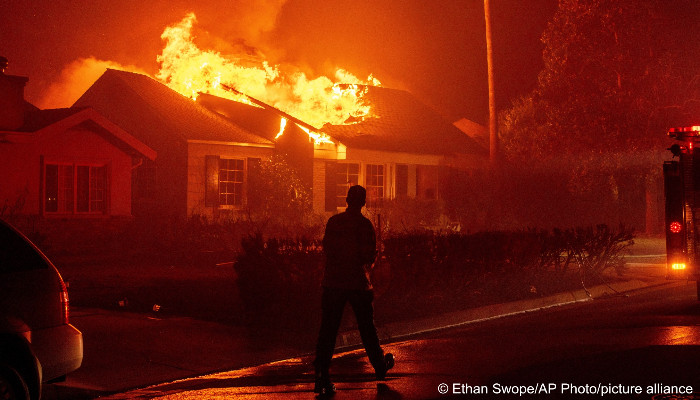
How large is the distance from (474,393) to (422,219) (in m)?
19.3

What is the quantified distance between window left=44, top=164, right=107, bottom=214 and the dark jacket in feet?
51.2

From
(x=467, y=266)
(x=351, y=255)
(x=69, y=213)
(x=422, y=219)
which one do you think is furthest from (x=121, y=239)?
A: (x=351, y=255)

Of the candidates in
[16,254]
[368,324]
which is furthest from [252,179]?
[16,254]

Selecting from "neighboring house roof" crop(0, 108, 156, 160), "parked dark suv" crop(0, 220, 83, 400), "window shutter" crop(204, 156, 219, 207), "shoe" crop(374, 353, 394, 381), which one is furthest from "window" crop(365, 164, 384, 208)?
"parked dark suv" crop(0, 220, 83, 400)

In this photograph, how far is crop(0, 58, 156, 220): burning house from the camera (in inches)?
789

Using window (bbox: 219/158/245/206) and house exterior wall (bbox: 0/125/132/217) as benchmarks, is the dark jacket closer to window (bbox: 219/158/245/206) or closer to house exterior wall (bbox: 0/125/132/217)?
house exterior wall (bbox: 0/125/132/217)

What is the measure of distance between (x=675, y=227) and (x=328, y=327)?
698 cm

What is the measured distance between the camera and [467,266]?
12711 millimetres

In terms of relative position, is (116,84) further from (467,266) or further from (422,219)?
(467,266)

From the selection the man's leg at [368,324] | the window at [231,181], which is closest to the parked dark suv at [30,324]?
the man's leg at [368,324]

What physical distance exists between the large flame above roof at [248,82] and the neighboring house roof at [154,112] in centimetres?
110

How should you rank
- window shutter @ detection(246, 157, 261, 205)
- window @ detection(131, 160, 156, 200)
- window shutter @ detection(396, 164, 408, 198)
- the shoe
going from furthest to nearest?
window shutter @ detection(396, 164, 408, 198)
window @ detection(131, 160, 156, 200)
window shutter @ detection(246, 157, 261, 205)
the shoe

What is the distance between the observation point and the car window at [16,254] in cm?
591

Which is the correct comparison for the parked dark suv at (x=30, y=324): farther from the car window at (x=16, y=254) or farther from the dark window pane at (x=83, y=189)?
the dark window pane at (x=83, y=189)
